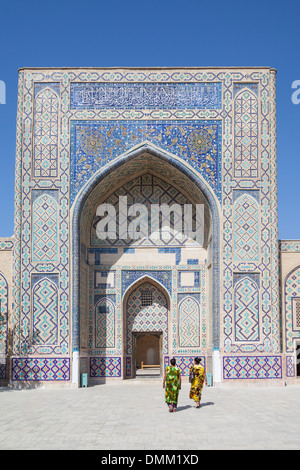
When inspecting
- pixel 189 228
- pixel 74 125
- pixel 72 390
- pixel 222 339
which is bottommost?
pixel 72 390

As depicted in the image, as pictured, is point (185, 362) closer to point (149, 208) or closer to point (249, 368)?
point (249, 368)

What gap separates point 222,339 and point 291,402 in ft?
8.98

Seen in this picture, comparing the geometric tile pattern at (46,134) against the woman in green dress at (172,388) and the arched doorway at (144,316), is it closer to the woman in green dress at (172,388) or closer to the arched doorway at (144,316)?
the arched doorway at (144,316)

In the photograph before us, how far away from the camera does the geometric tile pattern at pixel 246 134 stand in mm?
11547

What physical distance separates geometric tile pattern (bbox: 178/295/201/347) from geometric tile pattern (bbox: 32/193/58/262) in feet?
9.59

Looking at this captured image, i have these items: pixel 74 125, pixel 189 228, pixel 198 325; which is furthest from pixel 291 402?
pixel 74 125

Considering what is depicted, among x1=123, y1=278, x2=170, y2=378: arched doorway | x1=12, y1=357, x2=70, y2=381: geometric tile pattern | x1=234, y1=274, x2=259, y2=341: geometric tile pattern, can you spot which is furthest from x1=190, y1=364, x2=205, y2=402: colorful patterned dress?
x1=123, y1=278, x2=170, y2=378: arched doorway

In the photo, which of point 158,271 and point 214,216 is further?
point 158,271

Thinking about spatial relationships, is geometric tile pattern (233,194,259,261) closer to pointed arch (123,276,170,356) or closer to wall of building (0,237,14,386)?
pointed arch (123,276,170,356)

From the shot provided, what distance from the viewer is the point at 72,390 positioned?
10.5 metres

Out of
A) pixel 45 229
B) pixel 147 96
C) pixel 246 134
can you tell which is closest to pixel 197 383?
pixel 45 229

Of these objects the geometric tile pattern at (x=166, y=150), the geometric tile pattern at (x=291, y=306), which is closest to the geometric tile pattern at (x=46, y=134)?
the geometric tile pattern at (x=166, y=150)
